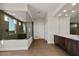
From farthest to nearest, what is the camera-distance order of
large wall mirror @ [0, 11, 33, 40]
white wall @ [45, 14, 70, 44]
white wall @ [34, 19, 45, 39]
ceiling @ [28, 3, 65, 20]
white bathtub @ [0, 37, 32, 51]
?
white wall @ [34, 19, 45, 39] < white wall @ [45, 14, 70, 44] < large wall mirror @ [0, 11, 33, 40] < white bathtub @ [0, 37, 32, 51] < ceiling @ [28, 3, 65, 20]

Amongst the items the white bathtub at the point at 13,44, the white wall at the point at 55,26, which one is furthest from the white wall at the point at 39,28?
the white bathtub at the point at 13,44

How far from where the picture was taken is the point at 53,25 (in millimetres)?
9539

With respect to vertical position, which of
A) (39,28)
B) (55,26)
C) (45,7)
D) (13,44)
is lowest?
(13,44)

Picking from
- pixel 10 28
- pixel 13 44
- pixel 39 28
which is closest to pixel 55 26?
pixel 10 28

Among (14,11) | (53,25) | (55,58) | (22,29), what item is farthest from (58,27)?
(55,58)

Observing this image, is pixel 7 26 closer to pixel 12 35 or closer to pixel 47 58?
pixel 12 35

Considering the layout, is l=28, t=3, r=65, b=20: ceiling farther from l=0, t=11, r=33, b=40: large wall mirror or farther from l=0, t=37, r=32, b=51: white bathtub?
l=0, t=37, r=32, b=51: white bathtub

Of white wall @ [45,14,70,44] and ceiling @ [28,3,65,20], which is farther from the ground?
ceiling @ [28,3,65,20]

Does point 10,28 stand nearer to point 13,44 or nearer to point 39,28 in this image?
point 13,44

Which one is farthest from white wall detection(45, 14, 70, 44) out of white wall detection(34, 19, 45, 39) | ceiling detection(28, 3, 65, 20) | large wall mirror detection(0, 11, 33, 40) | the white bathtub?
white wall detection(34, 19, 45, 39)

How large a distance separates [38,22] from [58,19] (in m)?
4.76

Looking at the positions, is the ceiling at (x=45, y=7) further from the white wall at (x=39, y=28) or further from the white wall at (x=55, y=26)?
the white wall at (x=39, y=28)

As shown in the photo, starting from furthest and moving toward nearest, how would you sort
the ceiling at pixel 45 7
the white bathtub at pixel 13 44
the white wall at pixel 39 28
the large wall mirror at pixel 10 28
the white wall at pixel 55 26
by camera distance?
the white wall at pixel 39 28 < the white wall at pixel 55 26 < the large wall mirror at pixel 10 28 < the white bathtub at pixel 13 44 < the ceiling at pixel 45 7

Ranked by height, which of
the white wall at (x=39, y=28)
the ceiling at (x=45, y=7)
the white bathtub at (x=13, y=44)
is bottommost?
the white bathtub at (x=13, y=44)
